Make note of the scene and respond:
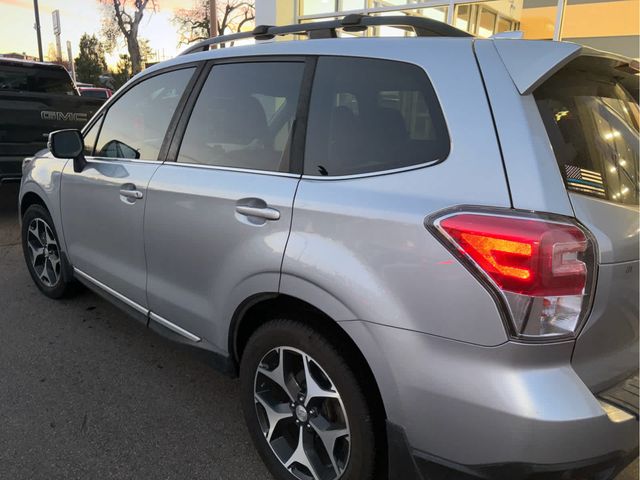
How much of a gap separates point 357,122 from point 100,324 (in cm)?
276

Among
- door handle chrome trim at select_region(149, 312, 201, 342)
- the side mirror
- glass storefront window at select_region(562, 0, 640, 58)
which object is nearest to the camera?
door handle chrome trim at select_region(149, 312, 201, 342)

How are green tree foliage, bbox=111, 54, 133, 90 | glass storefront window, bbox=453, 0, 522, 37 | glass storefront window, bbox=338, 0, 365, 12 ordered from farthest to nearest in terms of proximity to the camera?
1. green tree foliage, bbox=111, 54, 133, 90
2. glass storefront window, bbox=338, 0, 365, 12
3. glass storefront window, bbox=453, 0, 522, 37

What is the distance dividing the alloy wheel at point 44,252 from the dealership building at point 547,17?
5471mm

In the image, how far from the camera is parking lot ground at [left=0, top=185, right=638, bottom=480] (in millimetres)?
2400

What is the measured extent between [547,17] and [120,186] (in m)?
7.63

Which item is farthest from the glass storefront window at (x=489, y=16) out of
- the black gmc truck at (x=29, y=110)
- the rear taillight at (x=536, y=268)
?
the rear taillight at (x=536, y=268)

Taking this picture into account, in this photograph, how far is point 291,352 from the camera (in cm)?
210

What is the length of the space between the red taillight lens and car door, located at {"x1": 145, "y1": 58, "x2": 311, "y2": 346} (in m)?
0.78

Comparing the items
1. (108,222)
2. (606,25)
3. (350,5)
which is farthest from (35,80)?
(606,25)

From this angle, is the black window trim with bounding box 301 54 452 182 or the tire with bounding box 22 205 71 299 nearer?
the black window trim with bounding box 301 54 452 182

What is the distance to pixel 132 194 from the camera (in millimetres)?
2842

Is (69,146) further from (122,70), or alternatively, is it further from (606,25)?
(122,70)

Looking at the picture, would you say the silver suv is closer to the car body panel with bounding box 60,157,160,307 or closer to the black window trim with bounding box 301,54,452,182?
the black window trim with bounding box 301,54,452,182

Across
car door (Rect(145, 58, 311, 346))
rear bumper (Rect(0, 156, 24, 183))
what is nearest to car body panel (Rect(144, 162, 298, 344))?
car door (Rect(145, 58, 311, 346))
